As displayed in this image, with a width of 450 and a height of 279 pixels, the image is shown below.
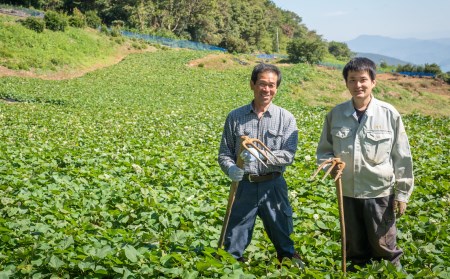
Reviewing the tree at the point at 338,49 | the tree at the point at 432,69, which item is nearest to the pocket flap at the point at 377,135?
the tree at the point at 432,69

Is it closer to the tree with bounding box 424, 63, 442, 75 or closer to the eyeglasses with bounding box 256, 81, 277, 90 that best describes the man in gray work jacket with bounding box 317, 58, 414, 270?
the eyeglasses with bounding box 256, 81, 277, 90

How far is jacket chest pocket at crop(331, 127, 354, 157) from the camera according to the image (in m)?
3.45

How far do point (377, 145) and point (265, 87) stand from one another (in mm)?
1000

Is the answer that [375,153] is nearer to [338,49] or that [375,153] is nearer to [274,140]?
[274,140]

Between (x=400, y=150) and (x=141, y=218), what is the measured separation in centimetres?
276

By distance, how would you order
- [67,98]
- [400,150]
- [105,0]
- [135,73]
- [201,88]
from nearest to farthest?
[400,150], [67,98], [201,88], [135,73], [105,0]

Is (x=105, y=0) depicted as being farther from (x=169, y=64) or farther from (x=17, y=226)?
(x=17, y=226)

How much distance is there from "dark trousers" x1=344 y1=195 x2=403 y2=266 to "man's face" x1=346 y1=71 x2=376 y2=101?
2.79ft

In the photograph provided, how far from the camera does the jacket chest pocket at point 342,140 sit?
345 cm

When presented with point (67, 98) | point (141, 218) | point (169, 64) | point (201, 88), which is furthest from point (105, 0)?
point (141, 218)

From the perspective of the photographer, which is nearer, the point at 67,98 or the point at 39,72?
the point at 67,98

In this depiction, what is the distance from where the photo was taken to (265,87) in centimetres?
340

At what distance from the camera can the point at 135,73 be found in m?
28.8

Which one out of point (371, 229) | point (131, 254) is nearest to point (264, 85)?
point (371, 229)
